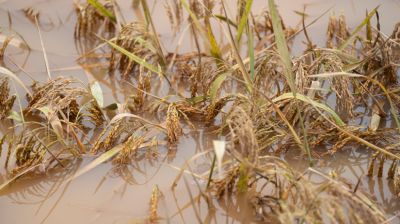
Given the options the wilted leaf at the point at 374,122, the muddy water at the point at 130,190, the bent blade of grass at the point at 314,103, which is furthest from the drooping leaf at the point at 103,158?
the wilted leaf at the point at 374,122

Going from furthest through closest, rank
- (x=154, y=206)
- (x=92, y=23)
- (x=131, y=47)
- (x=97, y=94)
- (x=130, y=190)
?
1. (x=92, y=23)
2. (x=131, y=47)
3. (x=97, y=94)
4. (x=130, y=190)
5. (x=154, y=206)

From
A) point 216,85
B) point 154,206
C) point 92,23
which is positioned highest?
point 92,23

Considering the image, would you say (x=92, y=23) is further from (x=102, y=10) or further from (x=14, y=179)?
(x=14, y=179)

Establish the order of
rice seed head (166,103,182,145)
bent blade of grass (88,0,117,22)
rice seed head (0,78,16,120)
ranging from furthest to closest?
bent blade of grass (88,0,117,22) → rice seed head (0,78,16,120) → rice seed head (166,103,182,145)

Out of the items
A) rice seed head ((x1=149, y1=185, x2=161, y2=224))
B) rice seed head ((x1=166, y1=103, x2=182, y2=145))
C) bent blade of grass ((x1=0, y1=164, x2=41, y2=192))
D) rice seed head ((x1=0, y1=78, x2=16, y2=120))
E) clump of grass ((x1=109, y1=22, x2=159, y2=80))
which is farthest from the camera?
clump of grass ((x1=109, y1=22, x2=159, y2=80))

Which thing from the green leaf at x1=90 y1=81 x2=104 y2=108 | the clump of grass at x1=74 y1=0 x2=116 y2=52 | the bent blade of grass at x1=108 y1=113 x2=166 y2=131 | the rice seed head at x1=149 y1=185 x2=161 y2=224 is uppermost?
the clump of grass at x1=74 y1=0 x2=116 y2=52

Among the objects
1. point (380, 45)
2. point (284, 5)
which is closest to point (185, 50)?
point (284, 5)

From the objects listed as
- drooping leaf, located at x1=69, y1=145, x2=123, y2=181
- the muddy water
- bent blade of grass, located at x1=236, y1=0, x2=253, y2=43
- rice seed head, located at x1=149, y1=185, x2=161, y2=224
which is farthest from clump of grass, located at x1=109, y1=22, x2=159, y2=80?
rice seed head, located at x1=149, y1=185, x2=161, y2=224

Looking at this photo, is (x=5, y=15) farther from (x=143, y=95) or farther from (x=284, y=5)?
(x=284, y=5)

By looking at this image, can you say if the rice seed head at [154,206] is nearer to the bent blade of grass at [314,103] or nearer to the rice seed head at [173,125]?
the rice seed head at [173,125]

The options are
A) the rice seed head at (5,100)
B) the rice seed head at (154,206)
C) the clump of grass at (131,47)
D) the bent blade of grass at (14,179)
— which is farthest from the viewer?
the clump of grass at (131,47)

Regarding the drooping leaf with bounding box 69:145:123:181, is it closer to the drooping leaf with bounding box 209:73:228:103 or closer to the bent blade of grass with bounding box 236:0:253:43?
the drooping leaf with bounding box 209:73:228:103

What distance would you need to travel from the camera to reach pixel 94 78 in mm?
2059

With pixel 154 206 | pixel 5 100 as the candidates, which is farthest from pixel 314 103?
pixel 5 100
